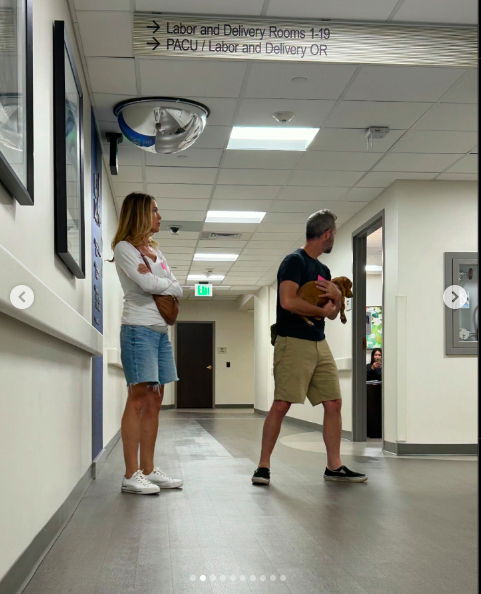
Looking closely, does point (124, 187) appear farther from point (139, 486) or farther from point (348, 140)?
point (139, 486)

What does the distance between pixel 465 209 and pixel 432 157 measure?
91 centimetres

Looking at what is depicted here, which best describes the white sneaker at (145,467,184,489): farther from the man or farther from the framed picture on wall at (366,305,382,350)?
the framed picture on wall at (366,305,382,350)

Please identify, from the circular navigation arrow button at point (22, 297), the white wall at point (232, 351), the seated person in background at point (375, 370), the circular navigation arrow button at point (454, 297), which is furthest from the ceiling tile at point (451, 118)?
the white wall at point (232, 351)

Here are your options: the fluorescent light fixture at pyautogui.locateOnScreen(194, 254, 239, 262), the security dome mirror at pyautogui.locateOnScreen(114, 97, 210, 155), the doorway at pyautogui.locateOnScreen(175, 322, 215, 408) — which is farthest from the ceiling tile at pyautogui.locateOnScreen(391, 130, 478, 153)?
the doorway at pyautogui.locateOnScreen(175, 322, 215, 408)

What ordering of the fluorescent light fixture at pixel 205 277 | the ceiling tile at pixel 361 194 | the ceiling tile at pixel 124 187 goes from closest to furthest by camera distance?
the ceiling tile at pixel 124 187, the ceiling tile at pixel 361 194, the fluorescent light fixture at pixel 205 277

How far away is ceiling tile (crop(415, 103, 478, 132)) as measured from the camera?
4.87 meters

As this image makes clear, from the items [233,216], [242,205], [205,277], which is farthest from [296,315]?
[205,277]

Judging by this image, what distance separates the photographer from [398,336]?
21.4 feet

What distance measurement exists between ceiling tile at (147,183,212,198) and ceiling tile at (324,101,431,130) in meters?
2.16

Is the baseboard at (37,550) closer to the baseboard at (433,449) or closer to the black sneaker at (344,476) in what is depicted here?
the black sneaker at (344,476)

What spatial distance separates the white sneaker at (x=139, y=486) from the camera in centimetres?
352

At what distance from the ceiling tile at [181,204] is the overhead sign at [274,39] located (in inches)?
157

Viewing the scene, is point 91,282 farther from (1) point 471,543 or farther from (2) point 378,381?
(2) point 378,381

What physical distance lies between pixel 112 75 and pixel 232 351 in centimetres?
1525
